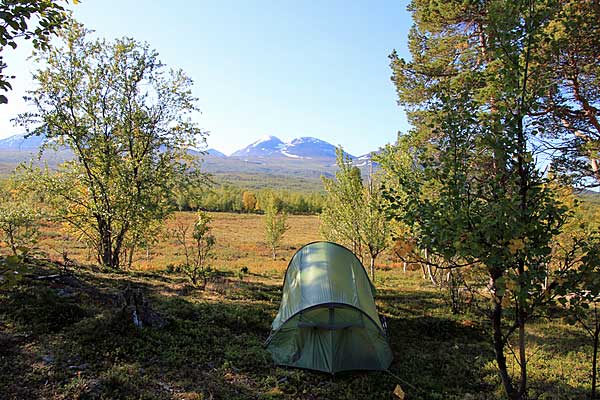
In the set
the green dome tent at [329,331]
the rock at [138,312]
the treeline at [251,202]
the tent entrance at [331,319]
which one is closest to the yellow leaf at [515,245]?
the green dome tent at [329,331]

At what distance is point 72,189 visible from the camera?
53.8ft

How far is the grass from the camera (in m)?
6.21

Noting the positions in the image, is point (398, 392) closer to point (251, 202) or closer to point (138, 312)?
point (138, 312)

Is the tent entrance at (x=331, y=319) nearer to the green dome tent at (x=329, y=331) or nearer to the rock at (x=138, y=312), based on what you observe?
the green dome tent at (x=329, y=331)

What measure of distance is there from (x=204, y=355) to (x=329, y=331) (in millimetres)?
2805

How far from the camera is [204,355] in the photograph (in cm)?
783

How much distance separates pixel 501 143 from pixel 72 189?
58.3 feet

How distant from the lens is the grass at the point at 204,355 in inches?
245

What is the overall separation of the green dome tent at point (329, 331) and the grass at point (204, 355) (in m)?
0.29

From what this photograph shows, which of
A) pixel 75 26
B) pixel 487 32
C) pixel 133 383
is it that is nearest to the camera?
pixel 487 32

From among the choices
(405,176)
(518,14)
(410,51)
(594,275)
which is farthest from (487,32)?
(410,51)

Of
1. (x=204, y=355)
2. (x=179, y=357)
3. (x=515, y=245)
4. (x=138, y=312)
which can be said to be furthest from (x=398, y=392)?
(x=138, y=312)

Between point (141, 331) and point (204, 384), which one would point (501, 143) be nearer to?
point (204, 384)

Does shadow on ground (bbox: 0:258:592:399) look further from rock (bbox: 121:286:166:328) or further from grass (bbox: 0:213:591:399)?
rock (bbox: 121:286:166:328)
